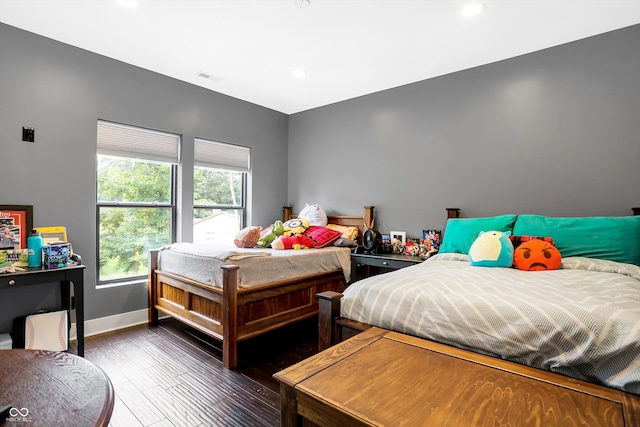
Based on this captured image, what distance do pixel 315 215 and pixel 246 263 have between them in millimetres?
1654

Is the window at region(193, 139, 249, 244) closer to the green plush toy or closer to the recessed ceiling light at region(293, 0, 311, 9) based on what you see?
the green plush toy

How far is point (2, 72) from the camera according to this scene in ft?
8.37

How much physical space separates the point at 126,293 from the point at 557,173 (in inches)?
161

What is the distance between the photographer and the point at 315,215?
13.4 feet

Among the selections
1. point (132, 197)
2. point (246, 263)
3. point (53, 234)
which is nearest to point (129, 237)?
point (132, 197)

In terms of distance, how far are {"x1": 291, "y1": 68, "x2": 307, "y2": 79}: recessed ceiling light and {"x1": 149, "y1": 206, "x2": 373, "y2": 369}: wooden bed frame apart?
2037mm

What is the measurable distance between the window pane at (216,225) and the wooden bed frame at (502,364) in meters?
2.47

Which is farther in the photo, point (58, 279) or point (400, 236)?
point (400, 236)

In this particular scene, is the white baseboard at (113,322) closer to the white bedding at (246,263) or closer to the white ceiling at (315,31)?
the white bedding at (246,263)

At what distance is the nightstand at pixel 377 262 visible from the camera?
313 cm

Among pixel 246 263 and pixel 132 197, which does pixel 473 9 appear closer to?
pixel 246 263

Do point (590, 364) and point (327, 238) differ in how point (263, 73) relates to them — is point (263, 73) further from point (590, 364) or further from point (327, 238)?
point (590, 364)

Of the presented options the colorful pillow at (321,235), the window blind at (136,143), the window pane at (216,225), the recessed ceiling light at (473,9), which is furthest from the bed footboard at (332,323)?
the window blind at (136,143)

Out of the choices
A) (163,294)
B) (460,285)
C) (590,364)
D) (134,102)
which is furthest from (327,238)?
(590,364)
